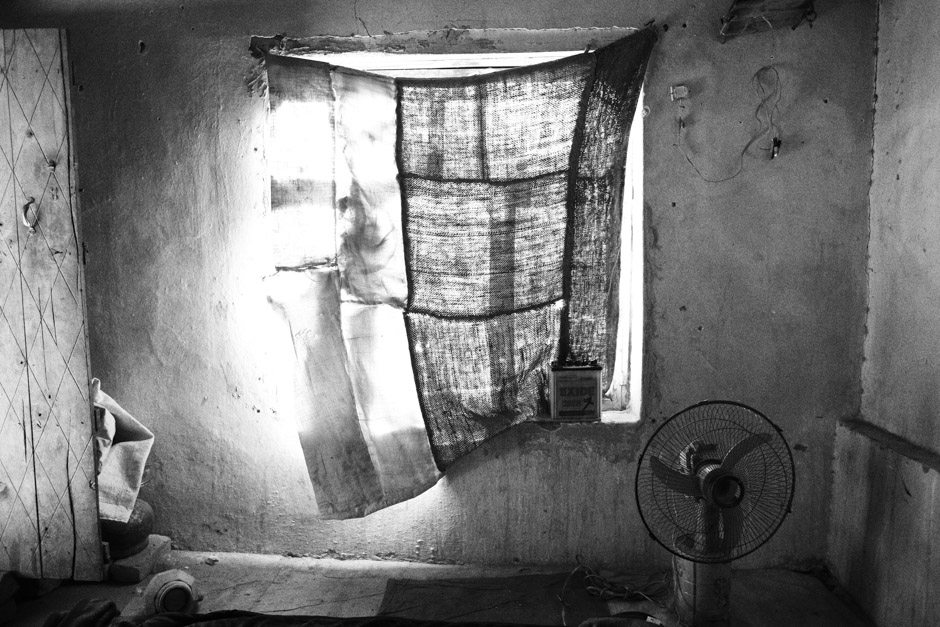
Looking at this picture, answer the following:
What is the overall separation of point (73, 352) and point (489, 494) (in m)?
2.16

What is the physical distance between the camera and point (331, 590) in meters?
2.96

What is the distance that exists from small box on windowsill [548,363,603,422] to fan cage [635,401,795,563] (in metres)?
0.37

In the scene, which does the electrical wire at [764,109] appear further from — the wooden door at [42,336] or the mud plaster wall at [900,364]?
the wooden door at [42,336]

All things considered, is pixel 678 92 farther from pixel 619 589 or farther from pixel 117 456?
pixel 117 456

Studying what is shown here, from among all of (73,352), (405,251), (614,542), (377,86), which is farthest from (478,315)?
(73,352)

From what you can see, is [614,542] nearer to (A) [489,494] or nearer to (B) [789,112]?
(A) [489,494]

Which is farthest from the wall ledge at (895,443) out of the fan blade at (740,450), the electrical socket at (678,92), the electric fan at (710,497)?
the electrical socket at (678,92)

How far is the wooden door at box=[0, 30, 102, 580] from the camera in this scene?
288cm

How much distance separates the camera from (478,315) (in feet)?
9.46

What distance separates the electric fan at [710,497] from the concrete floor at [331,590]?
0.98 feet

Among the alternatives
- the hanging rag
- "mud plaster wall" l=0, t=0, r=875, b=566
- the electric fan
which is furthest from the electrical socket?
the hanging rag

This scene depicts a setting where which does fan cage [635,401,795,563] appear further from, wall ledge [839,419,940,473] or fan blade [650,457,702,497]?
wall ledge [839,419,940,473]

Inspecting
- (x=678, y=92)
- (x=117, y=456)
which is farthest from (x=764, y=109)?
(x=117, y=456)

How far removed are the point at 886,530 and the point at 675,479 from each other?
1011 millimetres
